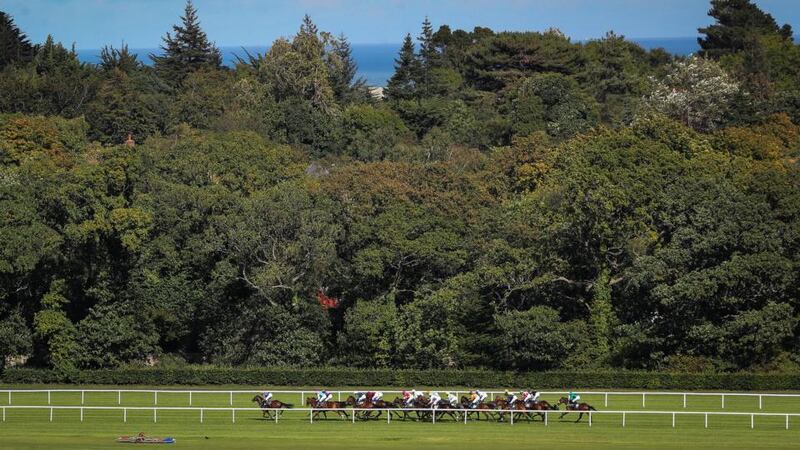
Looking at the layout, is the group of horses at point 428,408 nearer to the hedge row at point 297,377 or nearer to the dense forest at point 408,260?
the hedge row at point 297,377

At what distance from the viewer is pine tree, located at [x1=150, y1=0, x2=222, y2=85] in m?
144

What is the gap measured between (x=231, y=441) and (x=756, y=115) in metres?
66.4

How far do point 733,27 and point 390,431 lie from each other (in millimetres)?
105266

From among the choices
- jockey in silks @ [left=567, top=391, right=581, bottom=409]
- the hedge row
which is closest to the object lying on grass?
jockey in silks @ [left=567, top=391, right=581, bottom=409]

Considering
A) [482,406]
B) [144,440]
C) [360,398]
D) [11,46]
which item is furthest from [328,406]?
[11,46]

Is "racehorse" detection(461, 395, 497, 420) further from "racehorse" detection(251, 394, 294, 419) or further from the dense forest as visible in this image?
the dense forest

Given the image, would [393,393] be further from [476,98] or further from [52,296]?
[476,98]

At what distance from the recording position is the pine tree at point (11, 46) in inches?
5635

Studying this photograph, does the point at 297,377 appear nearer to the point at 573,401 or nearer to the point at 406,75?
the point at 573,401

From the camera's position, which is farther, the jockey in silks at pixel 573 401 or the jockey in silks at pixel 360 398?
the jockey in silks at pixel 360 398

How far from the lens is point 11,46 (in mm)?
144625

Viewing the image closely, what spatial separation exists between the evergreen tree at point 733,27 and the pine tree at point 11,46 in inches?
2604

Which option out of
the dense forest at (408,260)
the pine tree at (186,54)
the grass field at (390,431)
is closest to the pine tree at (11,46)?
the pine tree at (186,54)

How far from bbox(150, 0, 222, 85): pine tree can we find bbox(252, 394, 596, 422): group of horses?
9450cm
